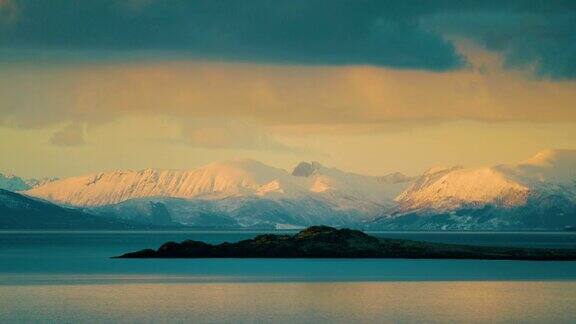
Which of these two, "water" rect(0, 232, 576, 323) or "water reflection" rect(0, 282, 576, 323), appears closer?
"water reflection" rect(0, 282, 576, 323)

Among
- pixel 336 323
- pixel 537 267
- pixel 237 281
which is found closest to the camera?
pixel 336 323

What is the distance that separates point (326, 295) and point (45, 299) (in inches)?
1022

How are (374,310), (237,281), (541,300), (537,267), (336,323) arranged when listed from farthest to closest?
(537,267)
(237,281)
(541,300)
(374,310)
(336,323)

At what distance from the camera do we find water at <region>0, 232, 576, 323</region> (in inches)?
3737

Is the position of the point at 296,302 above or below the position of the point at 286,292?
below

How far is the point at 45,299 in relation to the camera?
363 ft

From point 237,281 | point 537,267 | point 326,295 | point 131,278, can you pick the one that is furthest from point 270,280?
point 537,267

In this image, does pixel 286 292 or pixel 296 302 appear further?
pixel 286 292

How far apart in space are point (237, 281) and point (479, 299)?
36.4 m

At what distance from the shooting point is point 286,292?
12194 centimetres

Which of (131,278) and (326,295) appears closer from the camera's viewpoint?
(326,295)

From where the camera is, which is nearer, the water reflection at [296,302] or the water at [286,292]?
the water reflection at [296,302]

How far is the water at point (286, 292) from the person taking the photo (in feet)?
311

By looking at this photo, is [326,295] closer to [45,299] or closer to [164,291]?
[164,291]
